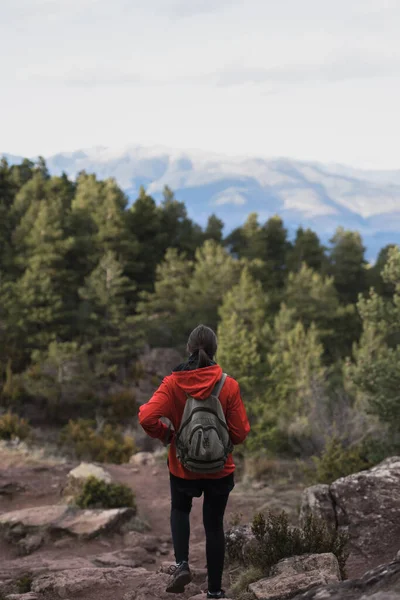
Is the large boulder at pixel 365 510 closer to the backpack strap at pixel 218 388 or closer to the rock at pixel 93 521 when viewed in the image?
the rock at pixel 93 521

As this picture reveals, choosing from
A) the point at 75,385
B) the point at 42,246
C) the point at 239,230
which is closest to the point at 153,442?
the point at 75,385

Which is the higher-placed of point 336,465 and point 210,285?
point 210,285

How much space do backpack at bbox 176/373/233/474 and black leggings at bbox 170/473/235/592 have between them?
0.21 metres

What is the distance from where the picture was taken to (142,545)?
7.89 m

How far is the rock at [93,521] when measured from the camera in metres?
8.02

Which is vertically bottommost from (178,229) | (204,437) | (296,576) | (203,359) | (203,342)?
(296,576)

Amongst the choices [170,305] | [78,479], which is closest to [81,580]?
[78,479]

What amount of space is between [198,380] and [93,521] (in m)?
5.53

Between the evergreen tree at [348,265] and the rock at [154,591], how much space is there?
3562 cm

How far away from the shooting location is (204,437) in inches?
143

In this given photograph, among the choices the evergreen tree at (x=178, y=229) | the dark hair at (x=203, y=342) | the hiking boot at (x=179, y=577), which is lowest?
the hiking boot at (x=179, y=577)

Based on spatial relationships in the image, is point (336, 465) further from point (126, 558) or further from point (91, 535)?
point (126, 558)

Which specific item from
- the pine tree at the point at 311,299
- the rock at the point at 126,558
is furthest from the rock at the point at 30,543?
the pine tree at the point at 311,299

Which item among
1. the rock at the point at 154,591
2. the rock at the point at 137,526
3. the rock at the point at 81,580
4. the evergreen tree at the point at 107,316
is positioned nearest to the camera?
the rock at the point at 154,591
